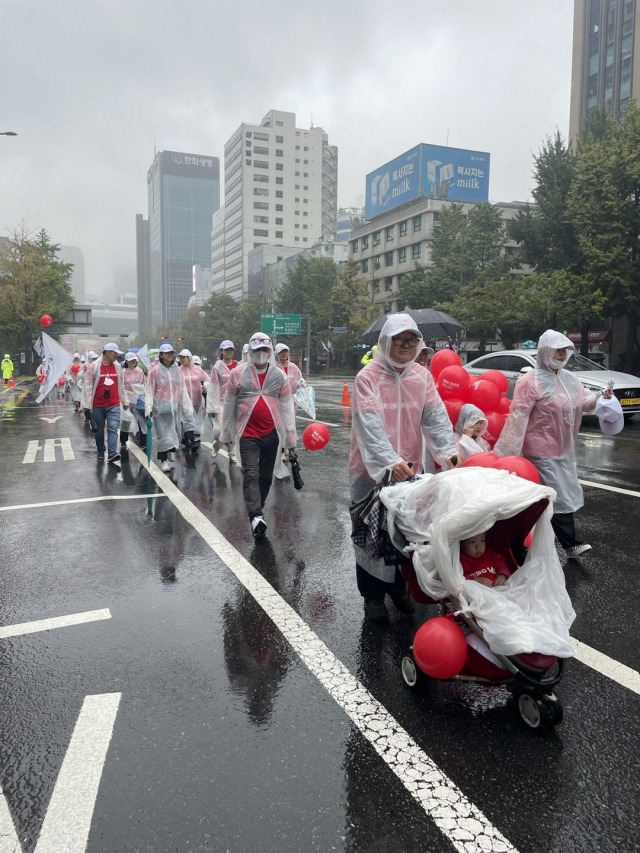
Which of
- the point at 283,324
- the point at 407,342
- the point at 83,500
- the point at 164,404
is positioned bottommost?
the point at 83,500

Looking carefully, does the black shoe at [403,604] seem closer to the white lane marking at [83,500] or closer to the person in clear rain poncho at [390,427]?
the person in clear rain poncho at [390,427]

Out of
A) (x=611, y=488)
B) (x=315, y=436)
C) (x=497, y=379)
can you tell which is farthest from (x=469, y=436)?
(x=611, y=488)

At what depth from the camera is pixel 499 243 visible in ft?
152

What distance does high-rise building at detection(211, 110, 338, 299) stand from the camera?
135m

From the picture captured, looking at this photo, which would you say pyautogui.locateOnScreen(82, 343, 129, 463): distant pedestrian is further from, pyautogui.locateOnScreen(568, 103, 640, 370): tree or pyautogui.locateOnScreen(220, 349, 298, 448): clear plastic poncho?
pyautogui.locateOnScreen(568, 103, 640, 370): tree

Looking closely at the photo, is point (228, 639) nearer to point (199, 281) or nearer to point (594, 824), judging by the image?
point (594, 824)

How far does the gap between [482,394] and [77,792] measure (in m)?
4.48

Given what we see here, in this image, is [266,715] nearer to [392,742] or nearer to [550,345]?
[392,742]

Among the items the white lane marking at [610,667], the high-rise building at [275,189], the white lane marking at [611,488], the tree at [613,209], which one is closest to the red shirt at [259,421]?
the white lane marking at [610,667]

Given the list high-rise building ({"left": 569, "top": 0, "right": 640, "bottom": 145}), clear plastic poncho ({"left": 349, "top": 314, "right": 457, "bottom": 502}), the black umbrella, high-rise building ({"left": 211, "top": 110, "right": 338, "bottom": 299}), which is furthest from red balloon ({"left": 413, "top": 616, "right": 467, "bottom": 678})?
high-rise building ({"left": 211, "top": 110, "right": 338, "bottom": 299})

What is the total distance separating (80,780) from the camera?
2.37m

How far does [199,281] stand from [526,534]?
178 m

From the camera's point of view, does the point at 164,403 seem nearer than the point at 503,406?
No

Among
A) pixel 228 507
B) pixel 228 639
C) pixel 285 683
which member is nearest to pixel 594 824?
pixel 285 683
